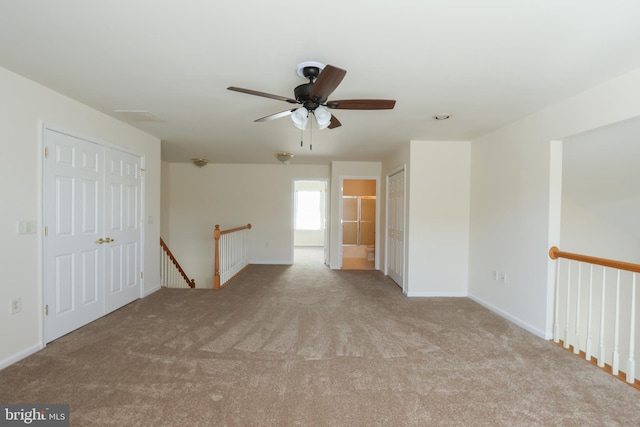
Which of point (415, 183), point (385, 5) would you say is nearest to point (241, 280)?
point (415, 183)

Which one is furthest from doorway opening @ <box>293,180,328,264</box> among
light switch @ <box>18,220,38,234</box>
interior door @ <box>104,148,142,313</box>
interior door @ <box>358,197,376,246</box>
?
light switch @ <box>18,220,38,234</box>

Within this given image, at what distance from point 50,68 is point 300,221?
8198 mm

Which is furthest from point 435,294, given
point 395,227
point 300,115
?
point 300,115

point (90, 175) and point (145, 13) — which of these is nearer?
point (145, 13)

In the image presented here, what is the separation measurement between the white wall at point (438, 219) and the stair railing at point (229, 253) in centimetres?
300

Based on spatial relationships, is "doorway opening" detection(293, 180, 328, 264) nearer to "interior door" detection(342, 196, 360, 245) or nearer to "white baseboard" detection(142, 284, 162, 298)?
"interior door" detection(342, 196, 360, 245)

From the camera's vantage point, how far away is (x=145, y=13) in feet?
5.17

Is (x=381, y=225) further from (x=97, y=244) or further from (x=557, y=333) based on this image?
(x=97, y=244)

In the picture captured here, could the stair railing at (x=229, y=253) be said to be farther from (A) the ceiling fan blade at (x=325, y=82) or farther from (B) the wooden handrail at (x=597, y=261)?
(B) the wooden handrail at (x=597, y=261)

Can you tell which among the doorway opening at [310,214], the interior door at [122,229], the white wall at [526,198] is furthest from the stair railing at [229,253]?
the white wall at [526,198]

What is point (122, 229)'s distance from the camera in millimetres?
3688

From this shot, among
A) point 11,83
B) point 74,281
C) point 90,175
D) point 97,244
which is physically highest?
point 11,83

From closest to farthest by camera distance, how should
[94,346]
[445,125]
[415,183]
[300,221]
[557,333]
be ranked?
[94,346], [557,333], [445,125], [415,183], [300,221]

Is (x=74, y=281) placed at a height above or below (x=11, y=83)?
below
